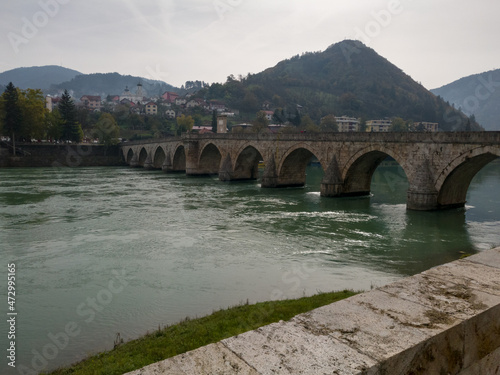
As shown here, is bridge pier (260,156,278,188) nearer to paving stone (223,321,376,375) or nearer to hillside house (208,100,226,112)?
paving stone (223,321,376,375)

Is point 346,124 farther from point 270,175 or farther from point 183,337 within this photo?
point 183,337

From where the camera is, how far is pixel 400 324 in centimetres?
283

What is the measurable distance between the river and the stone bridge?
5.08ft

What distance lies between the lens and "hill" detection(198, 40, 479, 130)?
481 feet

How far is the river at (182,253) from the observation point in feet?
32.4

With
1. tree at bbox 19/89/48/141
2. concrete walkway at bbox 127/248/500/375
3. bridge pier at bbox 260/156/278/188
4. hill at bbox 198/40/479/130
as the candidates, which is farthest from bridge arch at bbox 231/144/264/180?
A: hill at bbox 198/40/479/130

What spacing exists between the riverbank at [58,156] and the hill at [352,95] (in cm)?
7260

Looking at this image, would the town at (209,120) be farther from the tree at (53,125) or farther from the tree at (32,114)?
the tree at (32,114)

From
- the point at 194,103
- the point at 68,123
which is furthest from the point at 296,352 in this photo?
the point at 194,103

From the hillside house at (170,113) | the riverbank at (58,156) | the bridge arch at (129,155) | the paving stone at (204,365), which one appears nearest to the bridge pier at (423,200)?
the paving stone at (204,365)

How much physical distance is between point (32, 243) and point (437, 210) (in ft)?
72.8

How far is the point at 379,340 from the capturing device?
263 cm

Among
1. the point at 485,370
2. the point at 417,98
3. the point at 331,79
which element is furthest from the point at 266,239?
the point at 331,79

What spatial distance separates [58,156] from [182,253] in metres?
58.7
